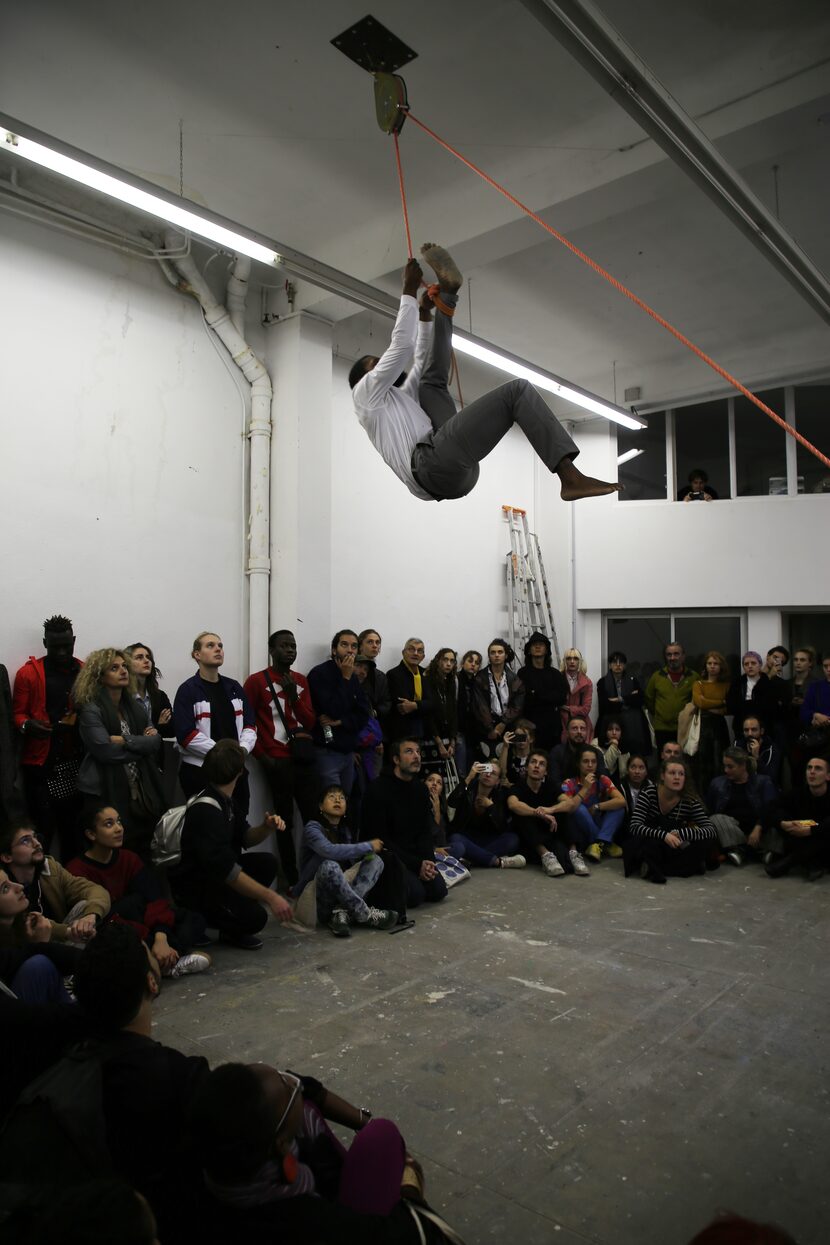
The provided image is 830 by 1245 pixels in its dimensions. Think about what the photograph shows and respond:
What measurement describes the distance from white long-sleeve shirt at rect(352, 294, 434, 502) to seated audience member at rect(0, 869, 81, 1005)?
2161 mm

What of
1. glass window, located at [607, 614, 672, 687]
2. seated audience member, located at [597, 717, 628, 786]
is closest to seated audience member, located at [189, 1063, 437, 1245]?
seated audience member, located at [597, 717, 628, 786]

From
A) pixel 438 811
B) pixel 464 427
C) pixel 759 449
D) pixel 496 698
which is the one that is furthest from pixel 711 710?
pixel 464 427

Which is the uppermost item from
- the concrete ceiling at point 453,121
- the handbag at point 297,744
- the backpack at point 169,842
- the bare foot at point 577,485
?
the concrete ceiling at point 453,121

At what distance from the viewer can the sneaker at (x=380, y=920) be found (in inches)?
180

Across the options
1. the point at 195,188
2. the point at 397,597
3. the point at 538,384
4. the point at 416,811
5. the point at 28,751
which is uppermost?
the point at 195,188

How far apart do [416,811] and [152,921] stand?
1.69 meters

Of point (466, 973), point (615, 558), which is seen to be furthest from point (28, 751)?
point (615, 558)

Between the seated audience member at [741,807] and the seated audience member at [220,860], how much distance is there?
328 cm

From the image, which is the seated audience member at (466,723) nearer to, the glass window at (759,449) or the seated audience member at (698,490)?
the seated audience member at (698,490)

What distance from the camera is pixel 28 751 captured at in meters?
4.57

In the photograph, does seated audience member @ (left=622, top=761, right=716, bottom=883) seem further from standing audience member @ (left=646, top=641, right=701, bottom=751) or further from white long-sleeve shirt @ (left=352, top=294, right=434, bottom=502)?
white long-sleeve shirt @ (left=352, top=294, right=434, bottom=502)

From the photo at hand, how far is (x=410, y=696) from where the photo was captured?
6809mm

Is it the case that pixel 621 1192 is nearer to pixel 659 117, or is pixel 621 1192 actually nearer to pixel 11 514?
pixel 659 117

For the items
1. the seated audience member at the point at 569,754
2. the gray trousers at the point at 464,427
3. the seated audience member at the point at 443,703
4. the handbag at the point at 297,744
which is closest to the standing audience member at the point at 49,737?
the handbag at the point at 297,744
